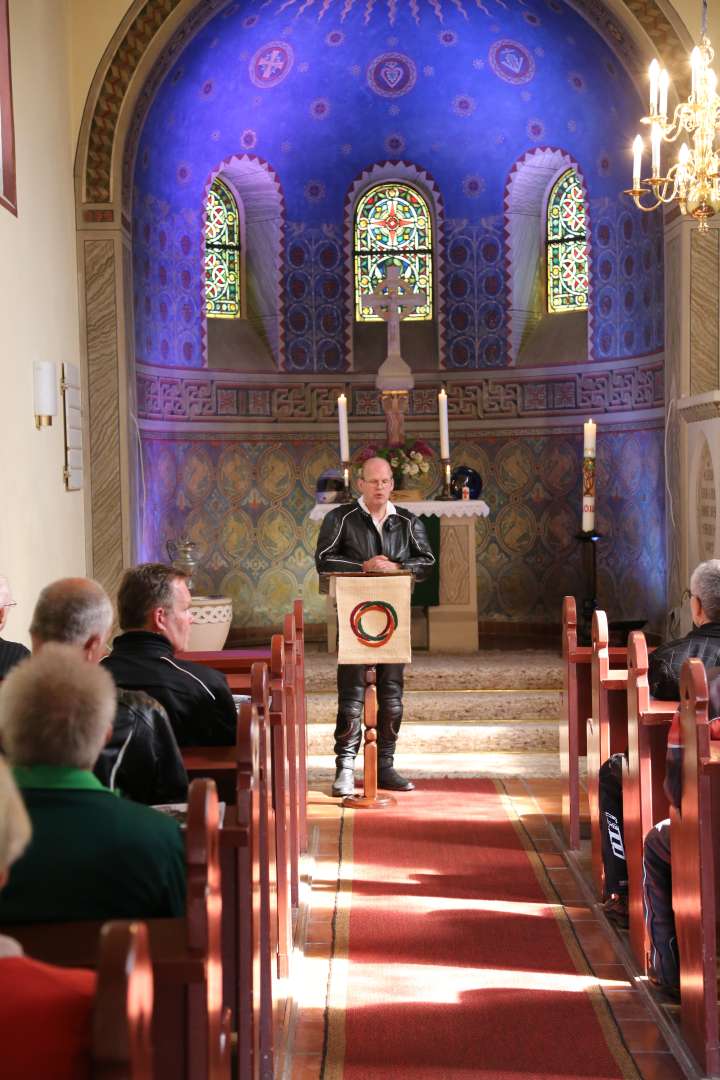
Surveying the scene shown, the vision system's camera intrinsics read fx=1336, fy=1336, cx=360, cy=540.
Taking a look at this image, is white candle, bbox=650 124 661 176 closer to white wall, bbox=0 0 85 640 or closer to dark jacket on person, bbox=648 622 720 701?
dark jacket on person, bbox=648 622 720 701

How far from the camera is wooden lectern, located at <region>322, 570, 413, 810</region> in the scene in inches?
259

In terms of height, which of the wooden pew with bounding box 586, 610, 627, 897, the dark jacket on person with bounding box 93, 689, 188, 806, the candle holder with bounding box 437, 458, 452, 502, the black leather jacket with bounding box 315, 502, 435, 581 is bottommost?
the wooden pew with bounding box 586, 610, 627, 897

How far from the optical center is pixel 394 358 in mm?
10531

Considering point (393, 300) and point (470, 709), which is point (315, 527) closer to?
point (393, 300)

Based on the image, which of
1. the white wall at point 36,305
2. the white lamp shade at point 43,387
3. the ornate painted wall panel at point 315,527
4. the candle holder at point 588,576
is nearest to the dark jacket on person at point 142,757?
the white wall at point 36,305

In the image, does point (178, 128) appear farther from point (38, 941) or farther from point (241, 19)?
point (38, 941)

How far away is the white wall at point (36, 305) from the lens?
694 cm

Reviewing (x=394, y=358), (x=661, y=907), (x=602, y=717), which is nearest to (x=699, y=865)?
(x=661, y=907)

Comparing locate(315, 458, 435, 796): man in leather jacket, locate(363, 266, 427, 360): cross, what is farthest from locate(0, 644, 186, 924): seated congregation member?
locate(363, 266, 427, 360): cross

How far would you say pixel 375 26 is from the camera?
434 inches

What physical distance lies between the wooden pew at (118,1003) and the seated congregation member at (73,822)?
0.70m

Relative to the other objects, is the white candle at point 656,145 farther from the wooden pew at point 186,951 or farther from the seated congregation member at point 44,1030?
the seated congregation member at point 44,1030

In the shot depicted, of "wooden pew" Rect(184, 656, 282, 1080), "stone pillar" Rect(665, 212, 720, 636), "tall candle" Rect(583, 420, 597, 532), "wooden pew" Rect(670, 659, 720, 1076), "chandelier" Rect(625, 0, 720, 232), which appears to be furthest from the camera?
"tall candle" Rect(583, 420, 597, 532)

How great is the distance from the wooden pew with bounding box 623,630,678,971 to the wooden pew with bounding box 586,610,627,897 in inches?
21.8
